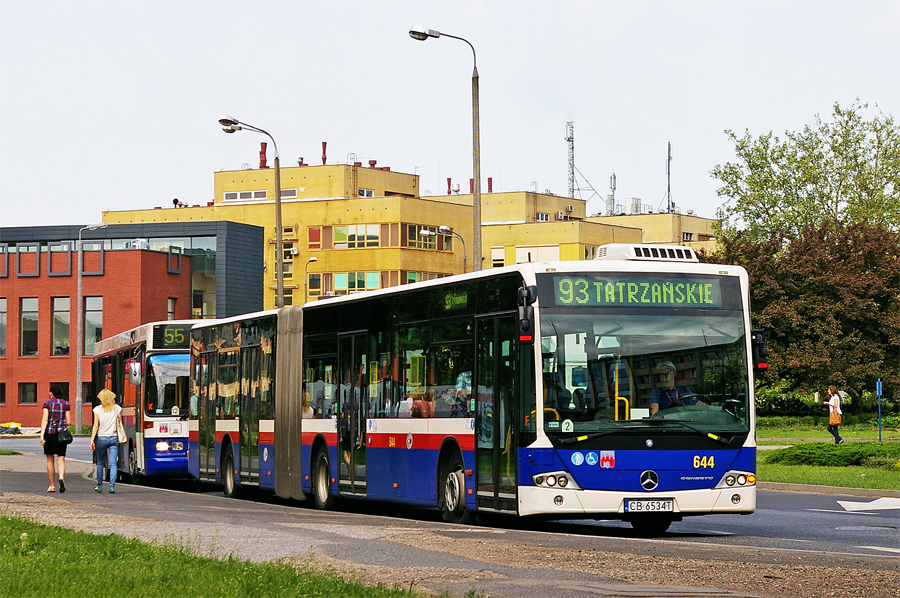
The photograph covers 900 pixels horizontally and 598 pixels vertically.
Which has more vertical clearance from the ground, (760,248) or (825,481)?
(760,248)

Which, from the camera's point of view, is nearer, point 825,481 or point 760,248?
point 825,481

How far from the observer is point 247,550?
13.1 metres

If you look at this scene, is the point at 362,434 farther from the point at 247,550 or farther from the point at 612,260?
the point at 247,550

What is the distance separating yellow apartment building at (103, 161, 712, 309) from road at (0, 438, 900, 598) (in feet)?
241

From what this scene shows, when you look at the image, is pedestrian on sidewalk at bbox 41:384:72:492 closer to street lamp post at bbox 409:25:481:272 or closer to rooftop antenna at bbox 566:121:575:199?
street lamp post at bbox 409:25:481:272

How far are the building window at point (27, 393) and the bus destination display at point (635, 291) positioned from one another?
227 ft

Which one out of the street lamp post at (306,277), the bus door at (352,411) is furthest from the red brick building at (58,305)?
the bus door at (352,411)

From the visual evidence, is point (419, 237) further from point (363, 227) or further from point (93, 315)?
point (93, 315)

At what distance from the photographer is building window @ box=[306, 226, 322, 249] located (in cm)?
10019

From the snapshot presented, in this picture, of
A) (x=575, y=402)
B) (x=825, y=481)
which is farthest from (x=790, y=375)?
(x=575, y=402)

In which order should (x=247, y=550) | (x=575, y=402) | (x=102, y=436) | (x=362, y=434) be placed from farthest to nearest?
(x=102, y=436) → (x=362, y=434) → (x=575, y=402) → (x=247, y=550)

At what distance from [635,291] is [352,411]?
19.9ft

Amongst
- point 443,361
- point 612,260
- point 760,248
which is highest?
point 760,248

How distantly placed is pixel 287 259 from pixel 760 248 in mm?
46978
